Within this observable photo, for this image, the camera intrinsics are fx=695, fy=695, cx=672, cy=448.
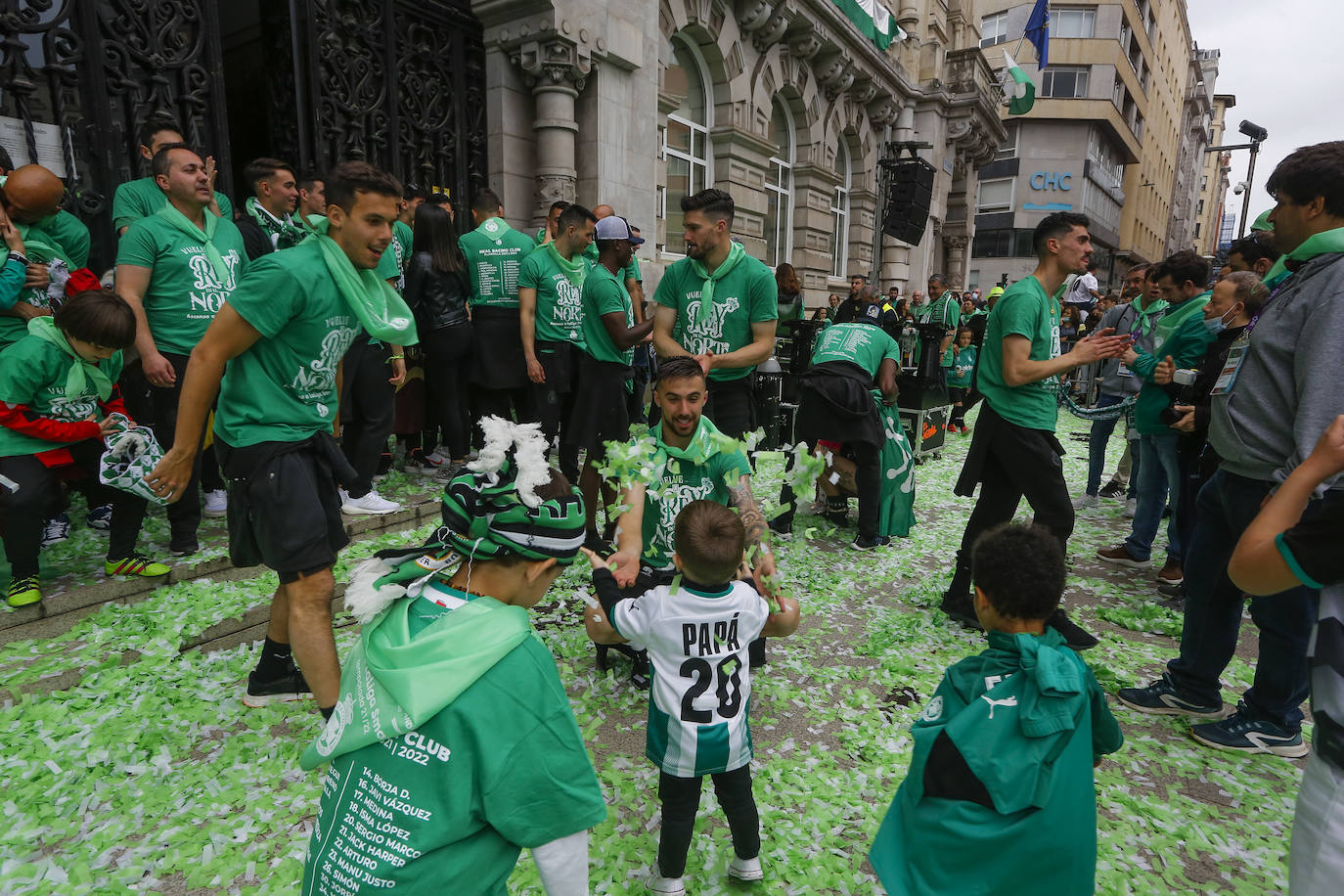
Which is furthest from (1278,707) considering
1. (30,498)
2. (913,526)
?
(30,498)

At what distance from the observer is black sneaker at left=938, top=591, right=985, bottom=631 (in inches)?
172

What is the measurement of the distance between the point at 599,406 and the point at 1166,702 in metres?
3.92

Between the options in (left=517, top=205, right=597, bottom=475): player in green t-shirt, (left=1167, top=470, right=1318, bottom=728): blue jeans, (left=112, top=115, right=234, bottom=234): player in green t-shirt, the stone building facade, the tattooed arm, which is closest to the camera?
the tattooed arm

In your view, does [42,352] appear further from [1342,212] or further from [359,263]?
[1342,212]

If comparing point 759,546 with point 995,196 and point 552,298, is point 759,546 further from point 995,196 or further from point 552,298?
point 995,196

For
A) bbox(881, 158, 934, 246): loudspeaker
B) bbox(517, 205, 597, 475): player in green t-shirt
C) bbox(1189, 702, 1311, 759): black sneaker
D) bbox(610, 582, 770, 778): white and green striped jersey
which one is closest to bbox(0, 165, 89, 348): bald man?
bbox(517, 205, 597, 475): player in green t-shirt

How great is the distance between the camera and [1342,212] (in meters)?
2.56

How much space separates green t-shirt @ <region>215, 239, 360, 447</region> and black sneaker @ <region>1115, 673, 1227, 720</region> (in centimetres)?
413

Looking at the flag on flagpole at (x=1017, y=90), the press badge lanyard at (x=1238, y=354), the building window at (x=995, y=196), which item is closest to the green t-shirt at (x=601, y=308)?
the press badge lanyard at (x=1238, y=354)

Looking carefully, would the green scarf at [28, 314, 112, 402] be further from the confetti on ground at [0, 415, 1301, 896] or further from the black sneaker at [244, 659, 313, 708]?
the black sneaker at [244, 659, 313, 708]

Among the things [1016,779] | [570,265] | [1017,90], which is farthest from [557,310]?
[1017,90]

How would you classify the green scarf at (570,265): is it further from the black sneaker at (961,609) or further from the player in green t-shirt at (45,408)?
the black sneaker at (961,609)

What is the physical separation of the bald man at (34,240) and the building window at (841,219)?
684 inches

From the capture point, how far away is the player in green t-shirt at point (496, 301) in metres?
6.23
